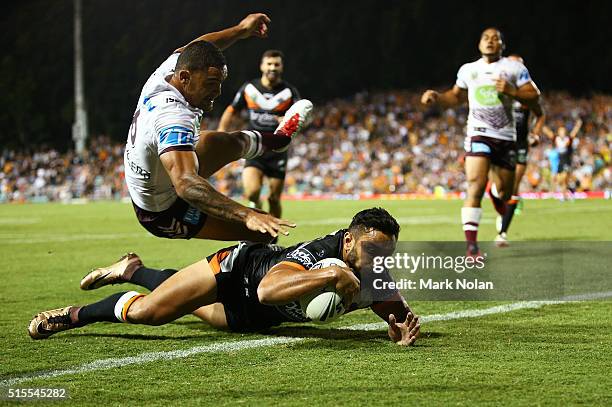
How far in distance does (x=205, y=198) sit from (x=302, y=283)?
2.10 feet

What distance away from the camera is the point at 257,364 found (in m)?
4.49

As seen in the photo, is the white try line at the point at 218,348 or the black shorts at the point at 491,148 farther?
the black shorts at the point at 491,148

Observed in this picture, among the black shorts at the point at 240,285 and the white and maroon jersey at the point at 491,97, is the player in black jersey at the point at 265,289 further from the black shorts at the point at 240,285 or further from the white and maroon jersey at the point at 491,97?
the white and maroon jersey at the point at 491,97

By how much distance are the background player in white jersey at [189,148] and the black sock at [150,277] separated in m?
0.31

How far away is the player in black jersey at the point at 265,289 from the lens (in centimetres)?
452

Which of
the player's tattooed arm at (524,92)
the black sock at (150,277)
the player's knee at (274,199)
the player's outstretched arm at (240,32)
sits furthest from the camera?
the player's knee at (274,199)

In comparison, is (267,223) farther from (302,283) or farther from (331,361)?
(331,361)

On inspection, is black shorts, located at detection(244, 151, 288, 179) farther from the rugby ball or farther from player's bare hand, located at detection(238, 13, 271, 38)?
the rugby ball

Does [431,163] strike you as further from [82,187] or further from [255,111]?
[255,111]

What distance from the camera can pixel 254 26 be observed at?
23.0 ft

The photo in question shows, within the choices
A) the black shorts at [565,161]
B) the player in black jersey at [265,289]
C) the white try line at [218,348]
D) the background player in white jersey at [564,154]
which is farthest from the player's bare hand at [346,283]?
the black shorts at [565,161]

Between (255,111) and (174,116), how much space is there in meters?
6.89

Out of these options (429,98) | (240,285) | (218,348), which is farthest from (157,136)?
(429,98)

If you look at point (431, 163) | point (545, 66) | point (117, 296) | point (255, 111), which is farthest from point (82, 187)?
point (117, 296)
